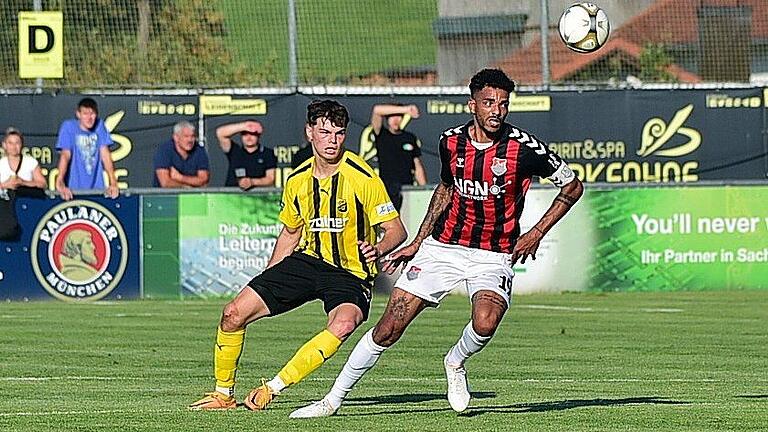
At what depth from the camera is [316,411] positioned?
32.0 feet

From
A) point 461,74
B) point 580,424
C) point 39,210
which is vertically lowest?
point 580,424

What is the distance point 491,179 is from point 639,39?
1614cm

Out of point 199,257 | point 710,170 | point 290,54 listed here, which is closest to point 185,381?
point 199,257

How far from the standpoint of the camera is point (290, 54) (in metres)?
24.0

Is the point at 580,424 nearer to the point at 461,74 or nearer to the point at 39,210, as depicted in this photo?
the point at 39,210

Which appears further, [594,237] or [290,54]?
[290,54]

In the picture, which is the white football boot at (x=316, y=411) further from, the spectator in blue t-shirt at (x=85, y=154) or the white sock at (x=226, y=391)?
the spectator in blue t-shirt at (x=85, y=154)

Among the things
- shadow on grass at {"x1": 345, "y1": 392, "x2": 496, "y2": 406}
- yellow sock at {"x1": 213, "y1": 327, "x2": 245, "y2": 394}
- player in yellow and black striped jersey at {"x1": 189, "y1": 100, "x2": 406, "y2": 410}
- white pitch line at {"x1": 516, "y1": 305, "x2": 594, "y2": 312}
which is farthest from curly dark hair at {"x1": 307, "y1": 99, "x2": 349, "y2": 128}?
white pitch line at {"x1": 516, "y1": 305, "x2": 594, "y2": 312}

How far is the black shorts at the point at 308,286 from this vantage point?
10.2 meters

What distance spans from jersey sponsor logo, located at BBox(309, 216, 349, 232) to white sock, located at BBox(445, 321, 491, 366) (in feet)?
3.35

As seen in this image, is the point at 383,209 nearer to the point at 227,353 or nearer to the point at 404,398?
the point at 227,353

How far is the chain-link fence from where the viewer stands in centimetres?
2409

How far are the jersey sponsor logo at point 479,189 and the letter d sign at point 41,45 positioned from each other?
14379mm

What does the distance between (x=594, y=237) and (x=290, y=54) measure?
5342 millimetres
